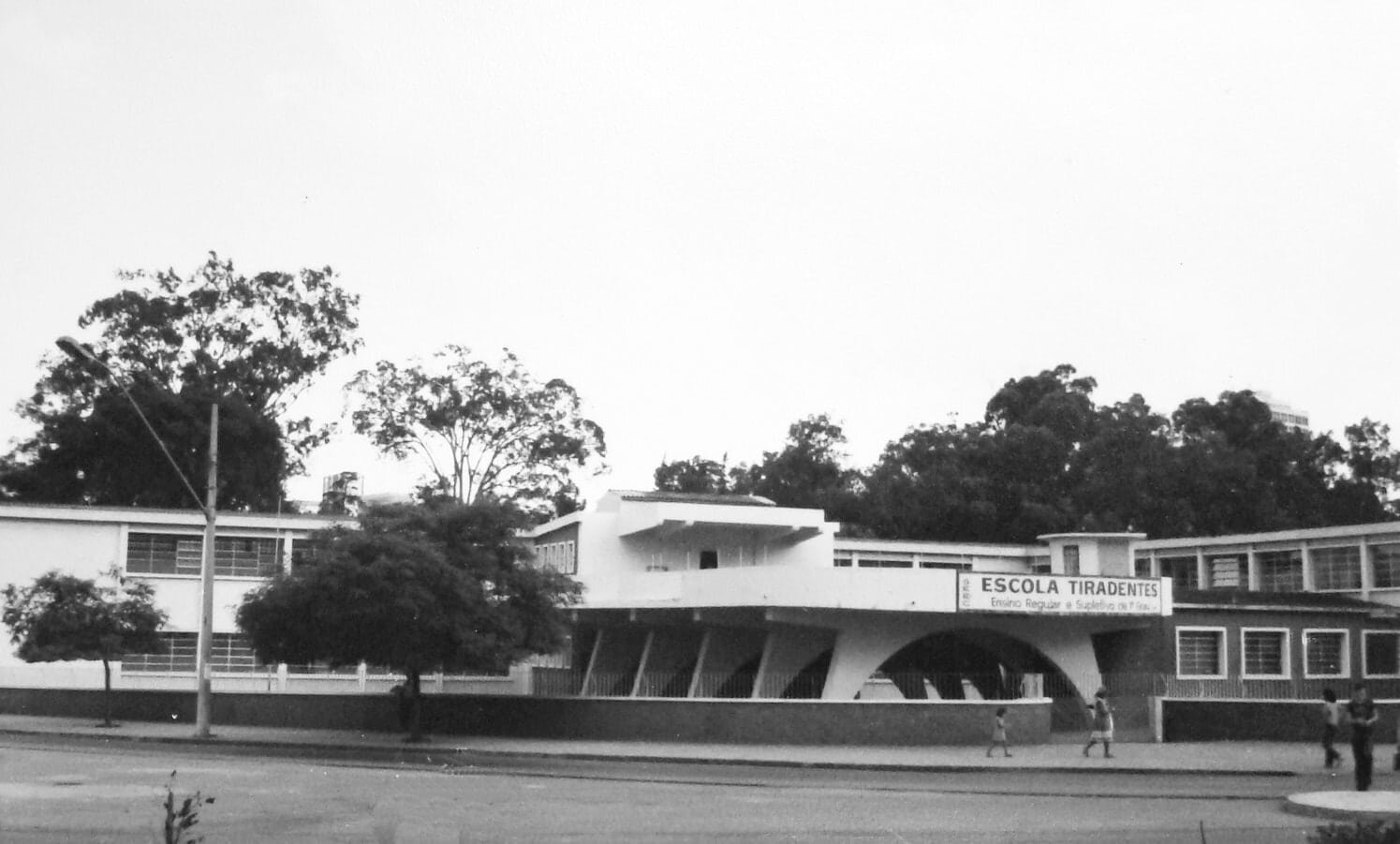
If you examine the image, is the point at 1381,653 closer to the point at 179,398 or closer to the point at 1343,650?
the point at 1343,650

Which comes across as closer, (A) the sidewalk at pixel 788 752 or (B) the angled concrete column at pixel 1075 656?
(A) the sidewalk at pixel 788 752

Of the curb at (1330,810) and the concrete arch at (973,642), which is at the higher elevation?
the concrete arch at (973,642)

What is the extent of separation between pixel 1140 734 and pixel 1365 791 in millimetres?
15977

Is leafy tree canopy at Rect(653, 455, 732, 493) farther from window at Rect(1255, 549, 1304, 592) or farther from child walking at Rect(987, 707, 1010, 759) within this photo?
child walking at Rect(987, 707, 1010, 759)

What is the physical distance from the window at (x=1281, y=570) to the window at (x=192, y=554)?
106 ft

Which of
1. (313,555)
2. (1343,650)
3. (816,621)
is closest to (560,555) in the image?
(816,621)

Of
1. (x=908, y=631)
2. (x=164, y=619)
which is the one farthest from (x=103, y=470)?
(x=908, y=631)

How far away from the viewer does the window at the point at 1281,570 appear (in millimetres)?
53312

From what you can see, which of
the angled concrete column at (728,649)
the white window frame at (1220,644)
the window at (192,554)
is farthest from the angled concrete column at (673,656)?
the window at (192,554)

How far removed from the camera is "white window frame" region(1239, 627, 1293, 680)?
136ft

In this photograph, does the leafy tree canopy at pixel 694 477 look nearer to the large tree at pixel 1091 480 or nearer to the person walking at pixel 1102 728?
the large tree at pixel 1091 480

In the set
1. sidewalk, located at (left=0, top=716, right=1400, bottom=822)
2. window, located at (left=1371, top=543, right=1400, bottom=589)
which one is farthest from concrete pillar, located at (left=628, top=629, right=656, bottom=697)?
window, located at (left=1371, top=543, right=1400, bottom=589)

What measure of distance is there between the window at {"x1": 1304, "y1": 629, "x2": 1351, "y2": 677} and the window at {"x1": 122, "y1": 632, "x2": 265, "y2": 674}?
29558 mm

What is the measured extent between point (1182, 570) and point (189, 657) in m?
33.9
